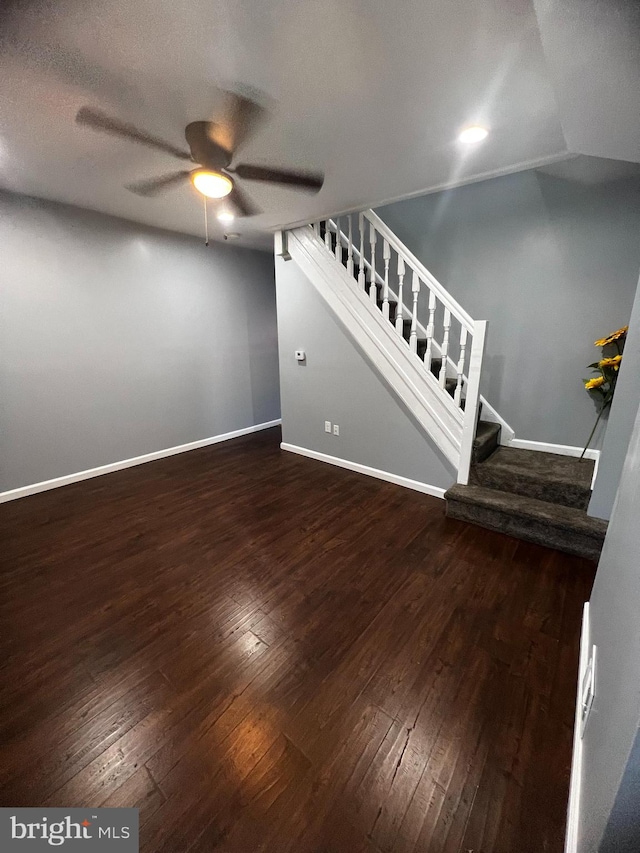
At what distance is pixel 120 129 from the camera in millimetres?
1641

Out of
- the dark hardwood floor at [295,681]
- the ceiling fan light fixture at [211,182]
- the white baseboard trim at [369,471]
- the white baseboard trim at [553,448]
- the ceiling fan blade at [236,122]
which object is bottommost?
the dark hardwood floor at [295,681]

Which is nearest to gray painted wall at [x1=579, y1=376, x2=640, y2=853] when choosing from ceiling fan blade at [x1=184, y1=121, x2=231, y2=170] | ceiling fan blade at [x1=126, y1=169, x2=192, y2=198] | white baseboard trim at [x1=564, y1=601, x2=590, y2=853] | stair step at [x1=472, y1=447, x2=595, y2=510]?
white baseboard trim at [x1=564, y1=601, x2=590, y2=853]

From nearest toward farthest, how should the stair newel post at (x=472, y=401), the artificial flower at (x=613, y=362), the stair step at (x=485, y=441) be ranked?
the artificial flower at (x=613, y=362), the stair newel post at (x=472, y=401), the stair step at (x=485, y=441)

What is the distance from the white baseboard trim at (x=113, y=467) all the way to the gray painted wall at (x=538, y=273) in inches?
129

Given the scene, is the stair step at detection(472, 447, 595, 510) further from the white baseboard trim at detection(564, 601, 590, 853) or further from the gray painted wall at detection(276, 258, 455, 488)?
the white baseboard trim at detection(564, 601, 590, 853)

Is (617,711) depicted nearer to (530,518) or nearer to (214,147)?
(530,518)

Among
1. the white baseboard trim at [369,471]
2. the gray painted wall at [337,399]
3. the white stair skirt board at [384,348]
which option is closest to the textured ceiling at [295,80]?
the white stair skirt board at [384,348]

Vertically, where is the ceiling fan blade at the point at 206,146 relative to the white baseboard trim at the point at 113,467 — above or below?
above

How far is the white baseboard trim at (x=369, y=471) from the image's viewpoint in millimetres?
2986

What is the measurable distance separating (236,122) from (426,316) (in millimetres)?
2455

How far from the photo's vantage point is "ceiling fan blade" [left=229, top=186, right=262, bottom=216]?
2.47 m

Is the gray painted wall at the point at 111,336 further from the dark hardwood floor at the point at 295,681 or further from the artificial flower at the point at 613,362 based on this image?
the artificial flower at the point at 613,362

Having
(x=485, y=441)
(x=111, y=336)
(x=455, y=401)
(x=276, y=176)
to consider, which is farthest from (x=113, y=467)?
(x=485, y=441)

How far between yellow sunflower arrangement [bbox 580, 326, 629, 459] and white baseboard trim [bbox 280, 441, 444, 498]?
124 cm
